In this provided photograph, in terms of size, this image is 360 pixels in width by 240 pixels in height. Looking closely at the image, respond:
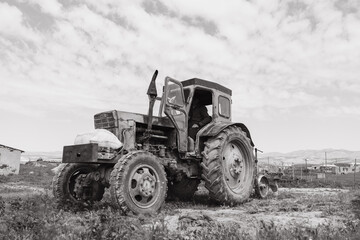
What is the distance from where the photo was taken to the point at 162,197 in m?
6.21

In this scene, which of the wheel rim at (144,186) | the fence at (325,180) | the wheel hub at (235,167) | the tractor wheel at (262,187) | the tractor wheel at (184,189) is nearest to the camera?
the wheel rim at (144,186)

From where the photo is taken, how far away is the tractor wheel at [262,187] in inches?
368

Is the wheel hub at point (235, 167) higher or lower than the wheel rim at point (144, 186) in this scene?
higher

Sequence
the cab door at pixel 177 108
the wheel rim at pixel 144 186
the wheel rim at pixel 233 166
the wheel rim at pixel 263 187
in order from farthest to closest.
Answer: the wheel rim at pixel 263 187
the wheel rim at pixel 233 166
the cab door at pixel 177 108
the wheel rim at pixel 144 186

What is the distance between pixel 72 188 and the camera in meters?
7.10

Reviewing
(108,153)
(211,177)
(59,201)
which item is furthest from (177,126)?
(59,201)

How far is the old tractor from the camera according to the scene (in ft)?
19.6

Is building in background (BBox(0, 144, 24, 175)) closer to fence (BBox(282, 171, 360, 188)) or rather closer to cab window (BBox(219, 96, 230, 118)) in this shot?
fence (BBox(282, 171, 360, 188))

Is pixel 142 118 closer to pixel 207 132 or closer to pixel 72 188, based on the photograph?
pixel 207 132

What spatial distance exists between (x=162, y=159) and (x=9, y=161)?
1100 inches

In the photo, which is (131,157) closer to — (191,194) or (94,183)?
(94,183)

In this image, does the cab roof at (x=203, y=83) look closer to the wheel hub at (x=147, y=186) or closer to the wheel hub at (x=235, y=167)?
the wheel hub at (x=235, y=167)

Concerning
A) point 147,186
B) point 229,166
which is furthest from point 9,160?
point 147,186

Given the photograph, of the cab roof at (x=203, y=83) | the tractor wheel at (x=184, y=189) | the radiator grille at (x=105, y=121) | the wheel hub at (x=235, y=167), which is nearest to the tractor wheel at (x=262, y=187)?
the wheel hub at (x=235, y=167)
